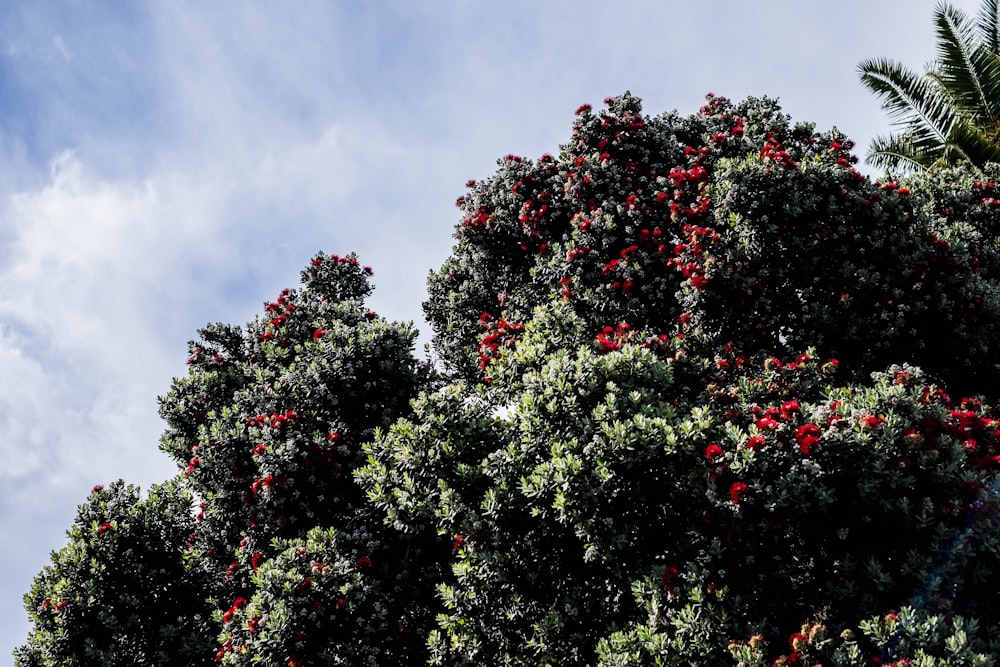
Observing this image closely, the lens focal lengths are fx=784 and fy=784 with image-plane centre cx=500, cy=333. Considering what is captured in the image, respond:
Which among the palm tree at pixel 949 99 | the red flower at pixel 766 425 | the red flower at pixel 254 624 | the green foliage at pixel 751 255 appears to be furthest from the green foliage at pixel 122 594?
the palm tree at pixel 949 99

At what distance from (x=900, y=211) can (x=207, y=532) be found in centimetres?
1286

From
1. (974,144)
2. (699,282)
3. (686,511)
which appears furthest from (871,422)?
(974,144)

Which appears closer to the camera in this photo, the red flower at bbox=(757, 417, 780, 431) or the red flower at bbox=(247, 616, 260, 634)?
the red flower at bbox=(757, 417, 780, 431)

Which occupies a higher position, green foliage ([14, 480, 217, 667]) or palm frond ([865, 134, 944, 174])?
palm frond ([865, 134, 944, 174])

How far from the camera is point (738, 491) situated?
861 centimetres

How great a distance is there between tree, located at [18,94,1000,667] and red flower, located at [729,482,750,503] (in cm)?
17

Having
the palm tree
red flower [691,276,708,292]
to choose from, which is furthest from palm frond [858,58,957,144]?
red flower [691,276,708,292]

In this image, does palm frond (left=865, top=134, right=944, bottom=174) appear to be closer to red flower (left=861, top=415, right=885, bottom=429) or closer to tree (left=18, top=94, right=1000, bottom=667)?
tree (left=18, top=94, right=1000, bottom=667)

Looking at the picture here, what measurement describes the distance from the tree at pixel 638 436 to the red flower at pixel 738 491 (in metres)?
0.17

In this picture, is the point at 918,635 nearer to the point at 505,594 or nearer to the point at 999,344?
the point at 505,594

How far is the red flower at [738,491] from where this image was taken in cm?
861

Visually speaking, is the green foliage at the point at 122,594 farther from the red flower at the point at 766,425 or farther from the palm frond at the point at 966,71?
the palm frond at the point at 966,71

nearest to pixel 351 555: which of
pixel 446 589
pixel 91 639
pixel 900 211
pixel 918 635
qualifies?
pixel 446 589

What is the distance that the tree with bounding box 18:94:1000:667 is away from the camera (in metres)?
8.76
